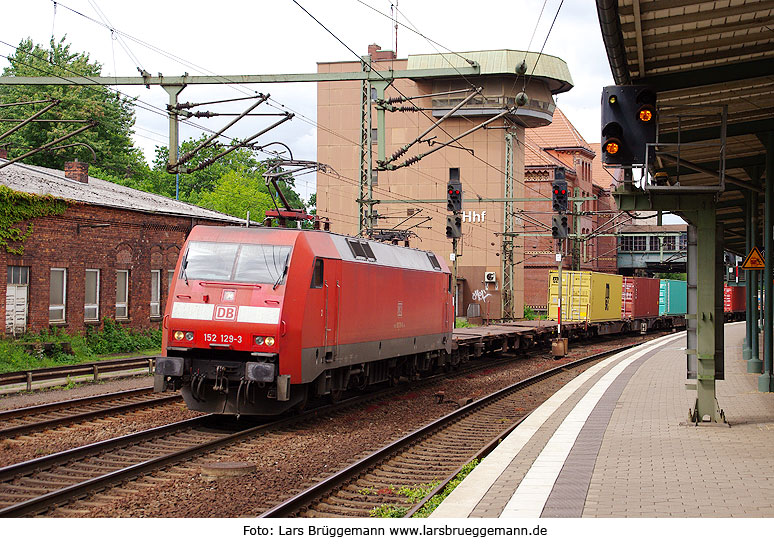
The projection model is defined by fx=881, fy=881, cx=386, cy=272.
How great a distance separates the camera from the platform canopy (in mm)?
9328

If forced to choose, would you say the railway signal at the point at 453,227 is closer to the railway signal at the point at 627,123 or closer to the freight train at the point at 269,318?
the freight train at the point at 269,318

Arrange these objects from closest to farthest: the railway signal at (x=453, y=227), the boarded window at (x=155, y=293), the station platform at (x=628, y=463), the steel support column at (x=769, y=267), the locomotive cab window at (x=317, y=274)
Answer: the station platform at (x=628, y=463) < the locomotive cab window at (x=317, y=274) < the steel support column at (x=769, y=267) < the railway signal at (x=453, y=227) < the boarded window at (x=155, y=293)

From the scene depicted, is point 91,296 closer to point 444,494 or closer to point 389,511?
point 444,494

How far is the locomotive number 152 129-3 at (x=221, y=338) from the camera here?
12.5 meters

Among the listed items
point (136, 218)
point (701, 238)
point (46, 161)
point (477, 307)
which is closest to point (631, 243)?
point (477, 307)

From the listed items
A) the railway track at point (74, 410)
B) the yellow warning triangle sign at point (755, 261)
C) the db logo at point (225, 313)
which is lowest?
the railway track at point (74, 410)

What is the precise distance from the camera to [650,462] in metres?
9.57

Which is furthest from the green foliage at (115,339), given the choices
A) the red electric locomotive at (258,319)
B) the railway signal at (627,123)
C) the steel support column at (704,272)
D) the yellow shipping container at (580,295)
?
the railway signal at (627,123)

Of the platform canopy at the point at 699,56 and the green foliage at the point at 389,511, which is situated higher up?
the platform canopy at the point at 699,56

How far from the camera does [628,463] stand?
31.2 feet

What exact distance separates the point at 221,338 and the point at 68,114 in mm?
33282

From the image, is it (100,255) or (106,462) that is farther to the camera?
(100,255)

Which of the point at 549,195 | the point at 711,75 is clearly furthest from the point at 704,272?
the point at 549,195

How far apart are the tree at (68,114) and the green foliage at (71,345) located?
11686 millimetres
